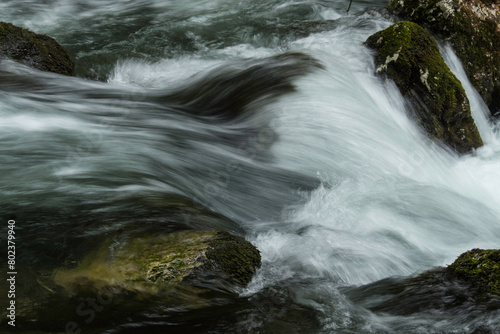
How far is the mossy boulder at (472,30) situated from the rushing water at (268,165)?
0.97ft

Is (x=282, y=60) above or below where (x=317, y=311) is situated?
above

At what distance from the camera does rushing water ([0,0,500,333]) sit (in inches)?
146

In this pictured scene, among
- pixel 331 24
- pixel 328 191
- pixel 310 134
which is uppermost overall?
pixel 331 24

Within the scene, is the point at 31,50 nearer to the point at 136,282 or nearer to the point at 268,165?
the point at 268,165

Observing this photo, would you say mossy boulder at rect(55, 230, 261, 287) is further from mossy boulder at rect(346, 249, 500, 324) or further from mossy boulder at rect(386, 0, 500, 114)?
mossy boulder at rect(386, 0, 500, 114)

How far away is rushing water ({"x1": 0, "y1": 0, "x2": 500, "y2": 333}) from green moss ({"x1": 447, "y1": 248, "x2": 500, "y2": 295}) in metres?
0.28

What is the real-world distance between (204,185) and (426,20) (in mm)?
5235

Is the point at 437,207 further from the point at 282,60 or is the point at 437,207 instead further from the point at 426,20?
the point at 426,20

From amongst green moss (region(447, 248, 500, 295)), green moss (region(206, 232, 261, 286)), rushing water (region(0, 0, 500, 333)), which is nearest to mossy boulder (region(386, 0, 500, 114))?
rushing water (region(0, 0, 500, 333))

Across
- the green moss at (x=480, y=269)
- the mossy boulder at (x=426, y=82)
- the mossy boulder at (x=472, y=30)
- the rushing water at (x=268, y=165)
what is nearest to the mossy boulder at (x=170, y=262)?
the rushing water at (x=268, y=165)

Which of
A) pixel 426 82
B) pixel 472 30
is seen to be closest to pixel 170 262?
pixel 426 82

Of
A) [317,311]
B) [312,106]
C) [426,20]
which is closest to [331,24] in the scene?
[426,20]

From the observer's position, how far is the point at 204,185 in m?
5.00

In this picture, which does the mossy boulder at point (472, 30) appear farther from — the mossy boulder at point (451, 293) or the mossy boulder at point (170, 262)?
the mossy boulder at point (170, 262)
